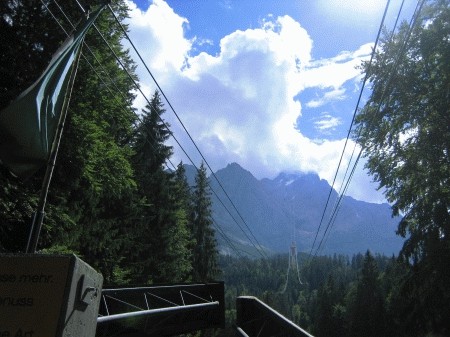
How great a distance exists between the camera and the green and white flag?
238 inches

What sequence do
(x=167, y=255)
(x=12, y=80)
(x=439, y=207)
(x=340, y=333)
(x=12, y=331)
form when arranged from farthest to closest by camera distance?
1. (x=340, y=333)
2. (x=167, y=255)
3. (x=439, y=207)
4. (x=12, y=80)
5. (x=12, y=331)

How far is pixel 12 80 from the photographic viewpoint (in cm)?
1295

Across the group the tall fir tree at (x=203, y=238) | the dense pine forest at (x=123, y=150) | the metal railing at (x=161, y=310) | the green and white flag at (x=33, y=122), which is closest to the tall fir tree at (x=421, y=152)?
the dense pine forest at (x=123, y=150)

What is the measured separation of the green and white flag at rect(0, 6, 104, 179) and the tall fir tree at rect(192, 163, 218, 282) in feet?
117

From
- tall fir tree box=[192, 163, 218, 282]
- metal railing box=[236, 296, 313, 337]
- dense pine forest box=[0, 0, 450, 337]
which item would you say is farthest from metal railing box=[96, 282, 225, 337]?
tall fir tree box=[192, 163, 218, 282]

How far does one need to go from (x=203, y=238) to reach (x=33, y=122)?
39.8m

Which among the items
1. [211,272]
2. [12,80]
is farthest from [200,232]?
[12,80]

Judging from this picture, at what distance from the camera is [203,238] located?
45062mm

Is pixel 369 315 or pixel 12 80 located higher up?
pixel 12 80

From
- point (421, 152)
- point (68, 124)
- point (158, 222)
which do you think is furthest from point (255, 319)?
point (158, 222)

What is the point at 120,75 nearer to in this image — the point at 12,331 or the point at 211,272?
the point at 12,331

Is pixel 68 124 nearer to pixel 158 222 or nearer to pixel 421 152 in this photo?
pixel 421 152

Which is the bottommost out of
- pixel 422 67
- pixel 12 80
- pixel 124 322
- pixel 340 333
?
pixel 340 333

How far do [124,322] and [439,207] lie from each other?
14.5 m
